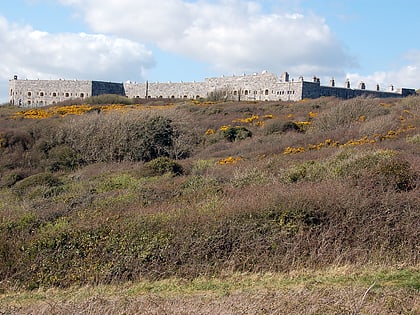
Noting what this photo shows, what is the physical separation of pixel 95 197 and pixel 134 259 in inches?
213

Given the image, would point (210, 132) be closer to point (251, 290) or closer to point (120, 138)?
point (120, 138)

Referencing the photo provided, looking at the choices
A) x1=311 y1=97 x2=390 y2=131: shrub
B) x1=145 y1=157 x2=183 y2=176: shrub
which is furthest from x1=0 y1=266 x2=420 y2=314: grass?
x1=311 y1=97 x2=390 y2=131: shrub

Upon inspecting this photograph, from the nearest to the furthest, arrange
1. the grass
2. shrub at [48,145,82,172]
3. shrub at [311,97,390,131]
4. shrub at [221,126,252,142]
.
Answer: the grass, shrub at [48,145,82,172], shrub at [311,97,390,131], shrub at [221,126,252,142]

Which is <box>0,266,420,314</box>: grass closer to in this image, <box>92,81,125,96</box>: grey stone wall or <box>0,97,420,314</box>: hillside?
<box>0,97,420,314</box>: hillside

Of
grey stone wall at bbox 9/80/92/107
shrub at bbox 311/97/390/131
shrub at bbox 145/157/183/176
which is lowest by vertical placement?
shrub at bbox 145/157/183/176

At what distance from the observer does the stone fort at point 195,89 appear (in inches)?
2378

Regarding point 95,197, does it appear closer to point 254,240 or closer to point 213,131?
point 254,240

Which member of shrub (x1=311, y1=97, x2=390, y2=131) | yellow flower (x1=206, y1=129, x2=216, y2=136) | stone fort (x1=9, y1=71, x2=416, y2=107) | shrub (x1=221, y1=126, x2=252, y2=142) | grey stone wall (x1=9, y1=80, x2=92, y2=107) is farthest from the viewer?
grey stone wall (x1=9, y1=80, x2=92, y2=107)

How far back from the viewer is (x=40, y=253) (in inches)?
454

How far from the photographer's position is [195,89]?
68.5 m

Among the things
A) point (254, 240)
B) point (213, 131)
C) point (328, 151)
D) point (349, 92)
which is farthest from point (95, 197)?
point (349, 92)

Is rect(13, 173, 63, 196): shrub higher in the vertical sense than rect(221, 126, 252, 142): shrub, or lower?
lower

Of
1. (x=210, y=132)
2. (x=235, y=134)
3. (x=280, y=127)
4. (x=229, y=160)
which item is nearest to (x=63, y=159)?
(x=229, y=160)

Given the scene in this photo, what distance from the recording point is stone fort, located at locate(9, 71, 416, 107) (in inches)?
2378
